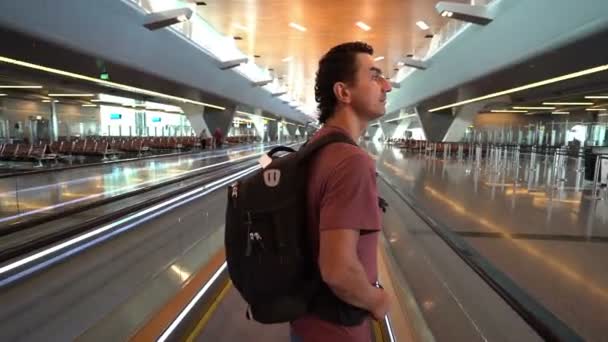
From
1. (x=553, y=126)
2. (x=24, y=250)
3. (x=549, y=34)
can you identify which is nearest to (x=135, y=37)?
(x=24, y=250)

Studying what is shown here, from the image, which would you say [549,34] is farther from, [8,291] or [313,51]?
[313,51]

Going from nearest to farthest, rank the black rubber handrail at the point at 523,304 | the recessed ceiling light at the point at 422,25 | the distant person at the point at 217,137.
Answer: the black rubber handrail at the point at 523,304 → the recessed ceiling light at the point at 422,25 → the distant person at the point at 217,137

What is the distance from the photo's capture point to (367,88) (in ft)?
4.72

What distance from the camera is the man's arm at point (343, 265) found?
120 centimetres

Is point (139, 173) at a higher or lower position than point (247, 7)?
lower

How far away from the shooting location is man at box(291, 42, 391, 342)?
1206 millimetres

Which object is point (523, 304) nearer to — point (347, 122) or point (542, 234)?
point (347, 122)

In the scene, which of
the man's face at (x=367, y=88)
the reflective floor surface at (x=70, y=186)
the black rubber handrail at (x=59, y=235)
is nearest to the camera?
the man's face at (x=367, y=88)

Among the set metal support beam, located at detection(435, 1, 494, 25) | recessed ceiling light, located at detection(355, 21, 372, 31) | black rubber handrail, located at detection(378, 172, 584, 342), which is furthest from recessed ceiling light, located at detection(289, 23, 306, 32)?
black rubber handrail, located at detection(378, 172, 584, 342)

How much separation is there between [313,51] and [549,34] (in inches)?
621

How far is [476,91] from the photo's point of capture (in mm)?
20609

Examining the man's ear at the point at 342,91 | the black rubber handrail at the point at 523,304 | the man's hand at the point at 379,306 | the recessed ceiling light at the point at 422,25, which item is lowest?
the black rubber handrail at the point at 523,304

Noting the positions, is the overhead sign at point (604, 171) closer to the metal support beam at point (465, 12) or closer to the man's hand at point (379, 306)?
the metal support beam at point (465, 12)

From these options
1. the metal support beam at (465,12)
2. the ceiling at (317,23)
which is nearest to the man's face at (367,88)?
the metal support beam at (465,12)
